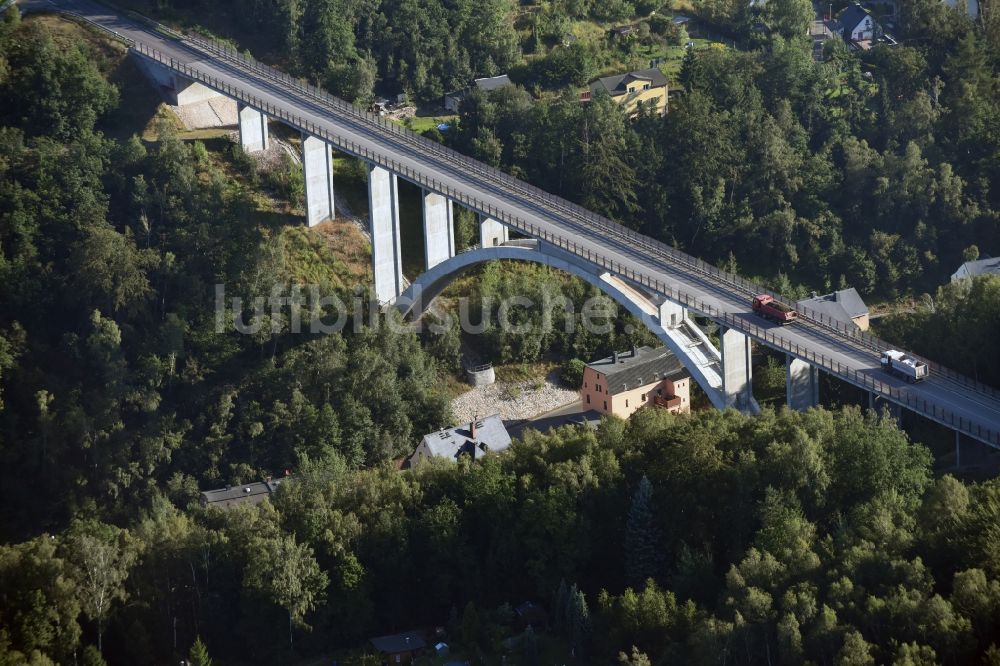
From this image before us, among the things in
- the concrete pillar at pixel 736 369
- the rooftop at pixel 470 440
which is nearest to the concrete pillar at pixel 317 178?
the rooftop at pixel 470 440

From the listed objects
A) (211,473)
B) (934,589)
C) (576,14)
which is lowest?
(211,473)

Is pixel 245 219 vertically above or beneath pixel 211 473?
above

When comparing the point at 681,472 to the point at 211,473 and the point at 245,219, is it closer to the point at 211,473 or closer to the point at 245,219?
the point at 211,473

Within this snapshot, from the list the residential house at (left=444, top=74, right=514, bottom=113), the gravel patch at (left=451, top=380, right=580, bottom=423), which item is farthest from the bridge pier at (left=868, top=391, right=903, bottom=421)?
the residential house at (left=444, top=74, right=514, bottom=113)

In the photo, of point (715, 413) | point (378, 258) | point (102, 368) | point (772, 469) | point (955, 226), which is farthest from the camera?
point (955, 226)

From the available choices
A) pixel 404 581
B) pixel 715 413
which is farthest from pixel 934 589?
pixel 404 581

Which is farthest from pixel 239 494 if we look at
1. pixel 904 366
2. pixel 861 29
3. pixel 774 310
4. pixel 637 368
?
pixel 861 29
